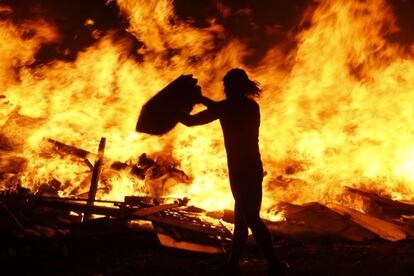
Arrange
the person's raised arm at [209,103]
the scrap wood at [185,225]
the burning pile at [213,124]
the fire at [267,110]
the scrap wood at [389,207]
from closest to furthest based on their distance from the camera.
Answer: the person's raised arm at [209,103]
the scrap wood at [185,225]
the scrap wood at [389,207]
the burning pile at [213,124]
the fire at [267,110]

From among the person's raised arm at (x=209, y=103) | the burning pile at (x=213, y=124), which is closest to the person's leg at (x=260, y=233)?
the person's raised arm at (x=209, y=103)

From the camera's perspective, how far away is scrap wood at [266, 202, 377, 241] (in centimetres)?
656

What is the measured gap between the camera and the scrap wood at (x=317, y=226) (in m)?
6.56

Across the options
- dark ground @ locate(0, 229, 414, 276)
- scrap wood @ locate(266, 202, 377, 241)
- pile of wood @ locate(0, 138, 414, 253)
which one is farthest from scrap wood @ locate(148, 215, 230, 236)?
scrap wood @ locate(266, 202, 377, 241)

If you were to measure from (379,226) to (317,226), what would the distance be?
1058 millimetres

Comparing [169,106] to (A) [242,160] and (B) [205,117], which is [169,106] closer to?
(B) [205,117]

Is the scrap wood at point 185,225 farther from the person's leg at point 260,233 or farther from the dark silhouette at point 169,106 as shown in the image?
the person's leg at point 260,233

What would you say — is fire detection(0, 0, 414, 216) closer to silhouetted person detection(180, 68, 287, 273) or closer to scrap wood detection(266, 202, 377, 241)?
scrap wood detection(266, 202, 377, 241)

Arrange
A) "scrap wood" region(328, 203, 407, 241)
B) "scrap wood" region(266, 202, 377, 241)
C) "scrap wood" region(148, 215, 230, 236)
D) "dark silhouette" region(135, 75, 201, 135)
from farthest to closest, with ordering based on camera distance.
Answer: "scrap wood" region(266, 202, 377, 241)
"scrap wood" region(328, 203, 407, 241)
"scrap wood" region(148, 215, 230, 236)
"dark silhouette" region(135, 75, 201, 135)

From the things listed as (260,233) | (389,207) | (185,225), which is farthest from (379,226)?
(260,233)

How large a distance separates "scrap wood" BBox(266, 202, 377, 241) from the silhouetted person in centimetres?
244

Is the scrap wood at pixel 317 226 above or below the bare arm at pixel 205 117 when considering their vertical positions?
below

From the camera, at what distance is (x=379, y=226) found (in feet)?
22.5

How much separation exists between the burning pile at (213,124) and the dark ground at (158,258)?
10.0 ft
